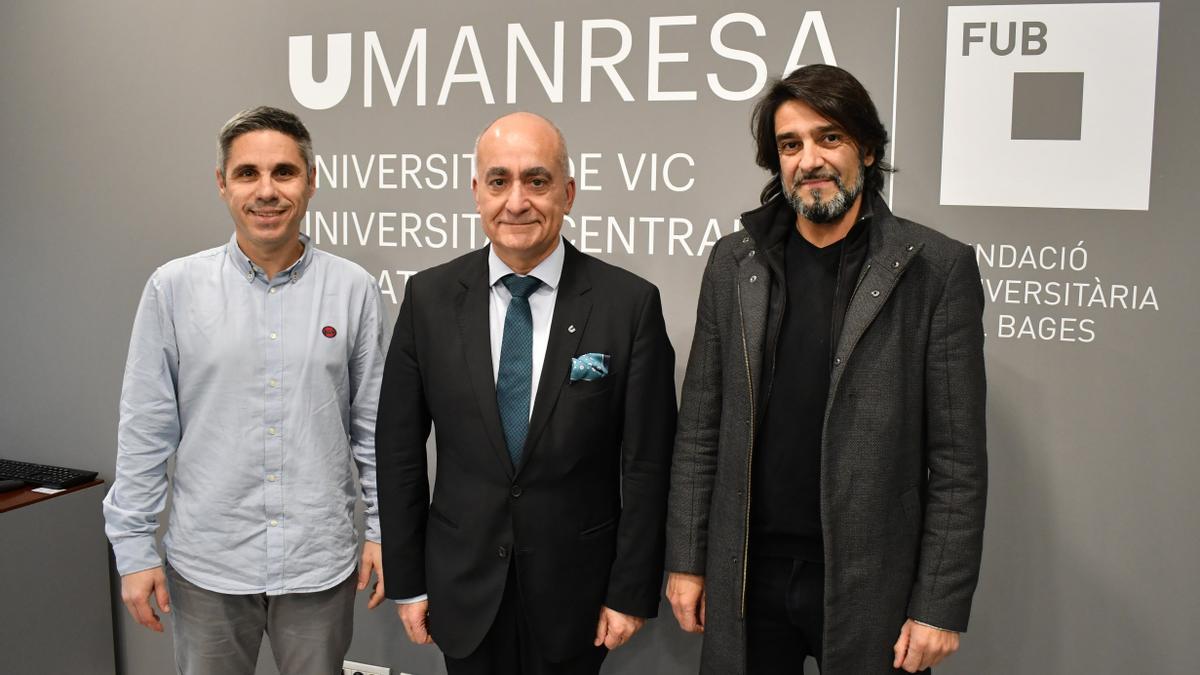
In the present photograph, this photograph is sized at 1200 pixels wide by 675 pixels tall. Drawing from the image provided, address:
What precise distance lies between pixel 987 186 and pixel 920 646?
1.23 meters

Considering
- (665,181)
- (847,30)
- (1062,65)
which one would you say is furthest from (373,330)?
(1062,65)

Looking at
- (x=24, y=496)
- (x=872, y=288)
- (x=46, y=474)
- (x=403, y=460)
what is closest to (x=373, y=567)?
(x=403, y=460)

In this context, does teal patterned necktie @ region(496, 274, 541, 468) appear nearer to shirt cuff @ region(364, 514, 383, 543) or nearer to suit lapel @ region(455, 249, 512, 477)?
suit lapel @ region(455, 249, 512, 477)

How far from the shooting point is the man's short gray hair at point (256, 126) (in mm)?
1852

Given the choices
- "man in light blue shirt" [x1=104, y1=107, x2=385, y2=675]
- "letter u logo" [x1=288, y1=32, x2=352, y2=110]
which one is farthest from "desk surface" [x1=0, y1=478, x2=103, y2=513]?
"letter u logo" [x1=288, y1=32, x2=352, y2=110]

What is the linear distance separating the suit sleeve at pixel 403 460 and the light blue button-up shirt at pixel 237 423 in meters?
0.23

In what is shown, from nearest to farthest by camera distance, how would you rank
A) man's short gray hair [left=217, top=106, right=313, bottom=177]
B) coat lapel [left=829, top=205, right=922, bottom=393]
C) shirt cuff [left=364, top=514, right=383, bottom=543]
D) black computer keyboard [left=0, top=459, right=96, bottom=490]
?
coat lapel [left=829, top=205, right=922, bottom=393] < man's short gray hair [left=217, top=106, right=313, bottom=177] < shirt cuff [left=364, top=514, right=383, bottom=543] < black computer keyboard [left=0, top=459, right=96, bottom=490]

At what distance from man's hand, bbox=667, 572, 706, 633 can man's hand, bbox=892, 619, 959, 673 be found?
39cm

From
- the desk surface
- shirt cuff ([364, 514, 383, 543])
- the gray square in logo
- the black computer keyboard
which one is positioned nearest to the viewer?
shirt cuff ([364, 514, 383, 543])

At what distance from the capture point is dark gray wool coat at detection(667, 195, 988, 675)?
1.55m

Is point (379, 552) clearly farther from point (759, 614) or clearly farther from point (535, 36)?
point (535, 36)

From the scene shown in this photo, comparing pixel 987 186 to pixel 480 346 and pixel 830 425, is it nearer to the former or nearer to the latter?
pixel 830 425

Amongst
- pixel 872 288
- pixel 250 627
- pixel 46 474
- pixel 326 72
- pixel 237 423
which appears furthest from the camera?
pixel 46 474

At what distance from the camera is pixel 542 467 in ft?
5.35
